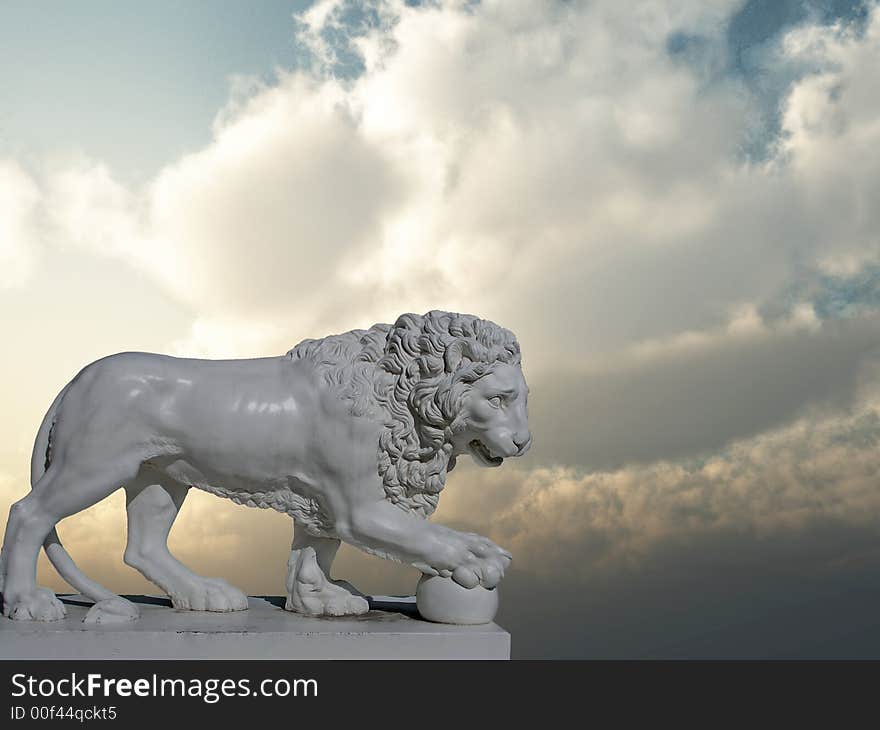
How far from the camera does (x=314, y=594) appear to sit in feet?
16.3

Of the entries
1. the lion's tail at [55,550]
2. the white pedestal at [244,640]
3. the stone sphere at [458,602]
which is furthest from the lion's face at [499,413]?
the lion's tail at [55,550]

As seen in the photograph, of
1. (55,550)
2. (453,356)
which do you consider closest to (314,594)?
(55,550)

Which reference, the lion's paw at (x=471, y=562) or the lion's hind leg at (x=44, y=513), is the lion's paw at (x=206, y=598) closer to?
the lion's hind leg at (x=44, y=513)

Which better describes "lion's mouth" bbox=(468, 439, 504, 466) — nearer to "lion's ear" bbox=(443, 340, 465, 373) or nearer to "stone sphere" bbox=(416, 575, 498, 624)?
"lion's ear" bbox=(443, 340, 465, 373)

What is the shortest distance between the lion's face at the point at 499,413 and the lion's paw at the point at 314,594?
0.90 meters

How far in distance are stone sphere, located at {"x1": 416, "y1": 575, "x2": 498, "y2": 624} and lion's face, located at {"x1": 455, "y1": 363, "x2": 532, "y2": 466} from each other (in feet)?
1.97

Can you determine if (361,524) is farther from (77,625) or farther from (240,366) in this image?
(77,625)

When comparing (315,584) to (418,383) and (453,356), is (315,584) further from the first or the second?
(453,356)

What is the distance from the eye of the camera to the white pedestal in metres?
4.34

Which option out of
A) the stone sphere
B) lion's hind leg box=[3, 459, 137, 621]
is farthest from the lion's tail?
the stone sphere

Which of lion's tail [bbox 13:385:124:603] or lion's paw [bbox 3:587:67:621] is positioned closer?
lion's paw [bbox 3:587:67:621]

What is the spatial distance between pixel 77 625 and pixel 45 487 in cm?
62
